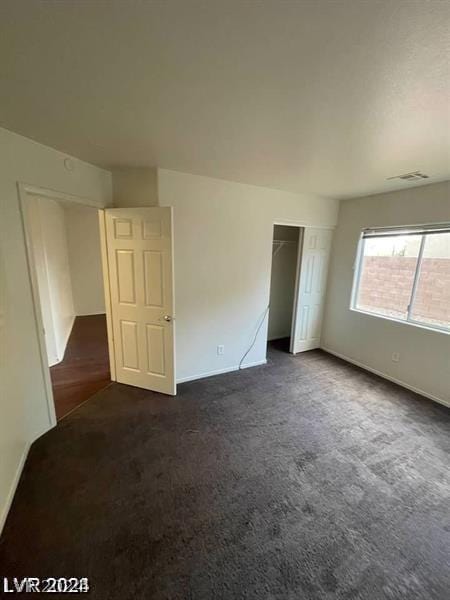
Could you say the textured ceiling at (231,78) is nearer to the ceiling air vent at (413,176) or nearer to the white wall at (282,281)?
the ceiling air vent at (413,176)

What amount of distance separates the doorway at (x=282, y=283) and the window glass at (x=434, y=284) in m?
1.74

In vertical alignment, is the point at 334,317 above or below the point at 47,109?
below

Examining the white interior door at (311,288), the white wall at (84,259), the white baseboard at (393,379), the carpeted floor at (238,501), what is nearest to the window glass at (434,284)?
the white baseboard at (393,379)

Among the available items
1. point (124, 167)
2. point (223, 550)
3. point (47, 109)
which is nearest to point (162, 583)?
point (223, 550)

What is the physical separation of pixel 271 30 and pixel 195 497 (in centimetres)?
251

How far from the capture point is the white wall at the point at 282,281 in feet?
14.6

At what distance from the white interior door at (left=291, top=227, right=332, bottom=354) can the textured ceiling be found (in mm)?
1733

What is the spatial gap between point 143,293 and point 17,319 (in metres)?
1.09

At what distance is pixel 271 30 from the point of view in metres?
0.92

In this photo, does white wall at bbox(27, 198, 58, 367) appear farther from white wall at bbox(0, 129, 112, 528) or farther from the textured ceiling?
the textured ceiling

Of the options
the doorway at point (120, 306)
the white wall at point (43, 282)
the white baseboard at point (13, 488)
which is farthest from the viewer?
the white wall at point (43, 282)

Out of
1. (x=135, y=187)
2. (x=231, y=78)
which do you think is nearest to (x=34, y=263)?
(x=135, y=187)

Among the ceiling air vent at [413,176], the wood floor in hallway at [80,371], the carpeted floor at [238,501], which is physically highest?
the ceiling air vent at [413,176]

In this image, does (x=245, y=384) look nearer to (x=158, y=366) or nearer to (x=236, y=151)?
(x=158, y=366)
